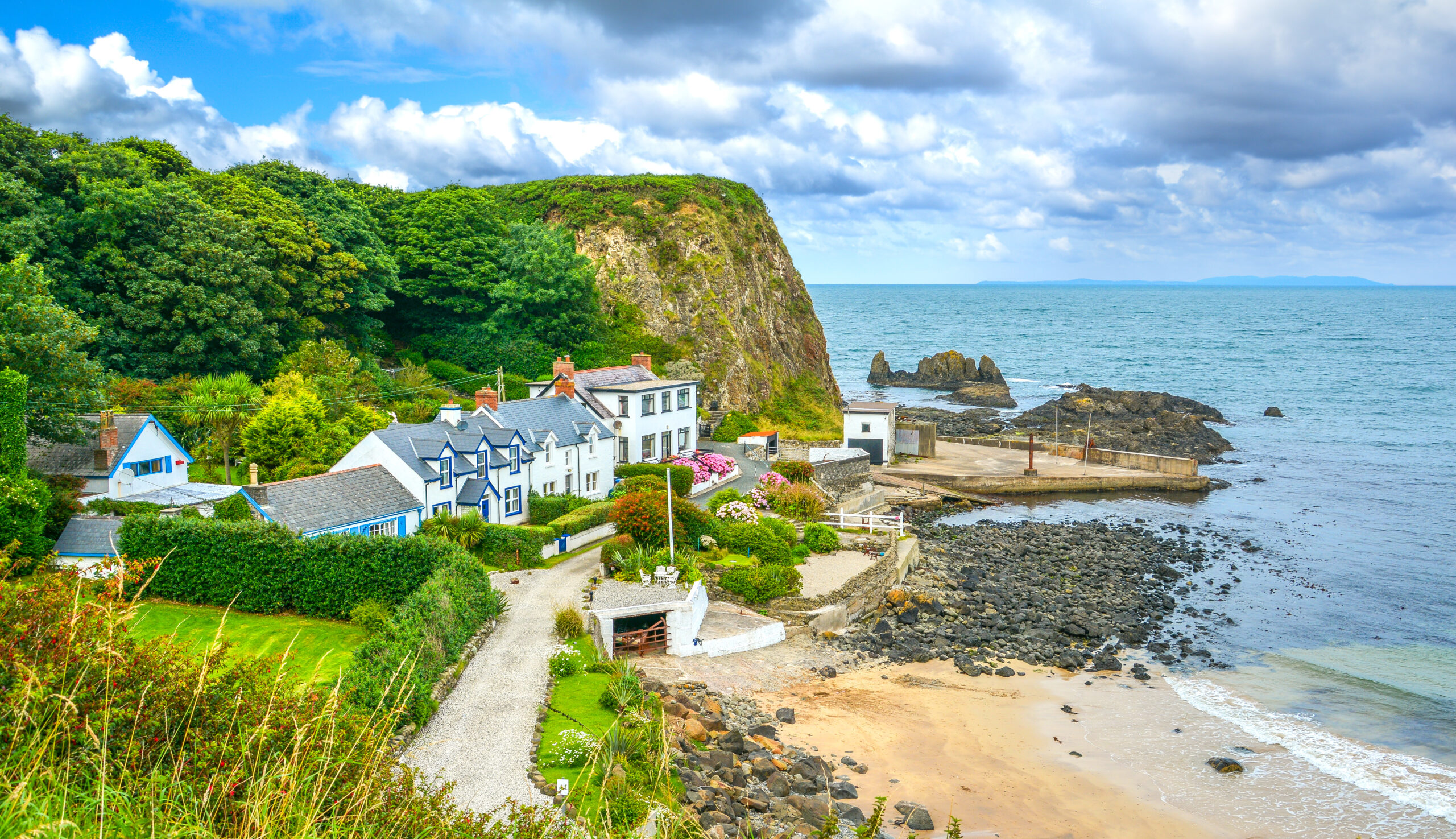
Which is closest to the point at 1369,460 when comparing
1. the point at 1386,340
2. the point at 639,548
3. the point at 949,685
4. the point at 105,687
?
the point at 949,685

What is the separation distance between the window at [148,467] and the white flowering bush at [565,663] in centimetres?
2455

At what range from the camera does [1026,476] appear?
61781mm

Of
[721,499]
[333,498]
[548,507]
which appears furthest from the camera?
[721,499]

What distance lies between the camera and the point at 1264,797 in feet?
→ 73.9

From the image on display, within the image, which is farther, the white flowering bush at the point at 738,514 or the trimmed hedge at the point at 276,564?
the white flowering bush at the point at 738,514

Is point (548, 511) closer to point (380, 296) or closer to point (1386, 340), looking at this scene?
point (380, 296)

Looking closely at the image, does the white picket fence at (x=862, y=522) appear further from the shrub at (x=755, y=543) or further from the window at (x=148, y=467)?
the window at (x=148, y=467)

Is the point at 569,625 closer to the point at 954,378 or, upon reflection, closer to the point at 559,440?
the point at 559,440

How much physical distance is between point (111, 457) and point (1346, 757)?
46.2m

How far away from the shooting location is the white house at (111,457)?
36.6m

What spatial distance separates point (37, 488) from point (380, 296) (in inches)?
1307

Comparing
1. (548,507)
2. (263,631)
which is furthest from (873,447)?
(263,631)

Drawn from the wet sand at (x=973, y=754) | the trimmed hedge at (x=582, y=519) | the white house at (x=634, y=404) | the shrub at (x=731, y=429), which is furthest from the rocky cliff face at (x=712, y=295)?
the wet sand at (x=973, y=754)

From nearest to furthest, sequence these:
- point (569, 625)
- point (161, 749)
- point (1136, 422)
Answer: point (161, 749) → point (569, 625) → point (1136, 422)
